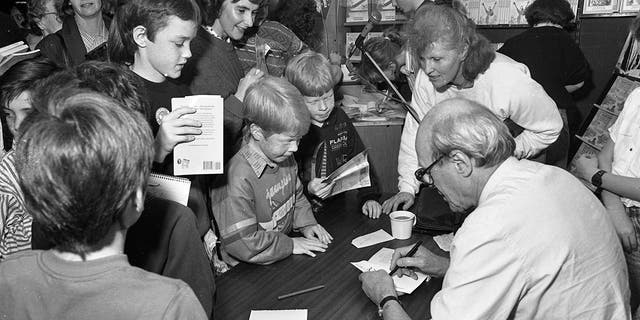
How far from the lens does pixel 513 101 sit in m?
2.52

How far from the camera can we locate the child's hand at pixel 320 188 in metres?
2.38

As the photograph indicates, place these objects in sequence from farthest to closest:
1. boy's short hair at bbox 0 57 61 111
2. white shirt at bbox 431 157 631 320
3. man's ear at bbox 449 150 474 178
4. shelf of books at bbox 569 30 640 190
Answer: shelf of books at bbox 569 30 640 190, boy's short hair at bbox 0 57 61 111, man's ear at bbox 449 150 474 178, white shirt at bbox 431 157 631 320

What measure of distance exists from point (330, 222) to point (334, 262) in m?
0.39

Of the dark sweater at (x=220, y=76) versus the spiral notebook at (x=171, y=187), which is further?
the dark sweater at (x=220, y=76)

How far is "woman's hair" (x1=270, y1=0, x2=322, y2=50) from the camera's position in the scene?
12.6 ft

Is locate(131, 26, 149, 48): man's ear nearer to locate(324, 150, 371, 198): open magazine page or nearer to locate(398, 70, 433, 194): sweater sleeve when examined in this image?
locate(324, 150, 371, 198): open magazine page

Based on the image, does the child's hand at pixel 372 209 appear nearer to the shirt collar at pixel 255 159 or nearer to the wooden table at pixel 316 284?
the wooden table at pixel 316 284

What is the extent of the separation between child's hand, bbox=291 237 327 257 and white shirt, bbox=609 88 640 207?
1344 millimetres

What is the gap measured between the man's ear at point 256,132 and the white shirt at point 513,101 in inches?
32.5

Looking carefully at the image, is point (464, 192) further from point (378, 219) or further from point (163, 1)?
point (163, 1)

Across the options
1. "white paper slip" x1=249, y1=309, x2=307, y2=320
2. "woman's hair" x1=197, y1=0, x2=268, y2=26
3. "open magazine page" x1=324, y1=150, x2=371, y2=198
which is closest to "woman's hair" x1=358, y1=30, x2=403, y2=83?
"woman's hair" x1=197, y1=0, x2=268, y2=26

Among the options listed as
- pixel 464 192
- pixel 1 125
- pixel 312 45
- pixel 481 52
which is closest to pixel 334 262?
pixel 464 192

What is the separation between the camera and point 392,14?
4352mm

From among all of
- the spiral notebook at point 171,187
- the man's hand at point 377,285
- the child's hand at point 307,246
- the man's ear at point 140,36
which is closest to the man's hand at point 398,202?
the child's hand at point 307,246
